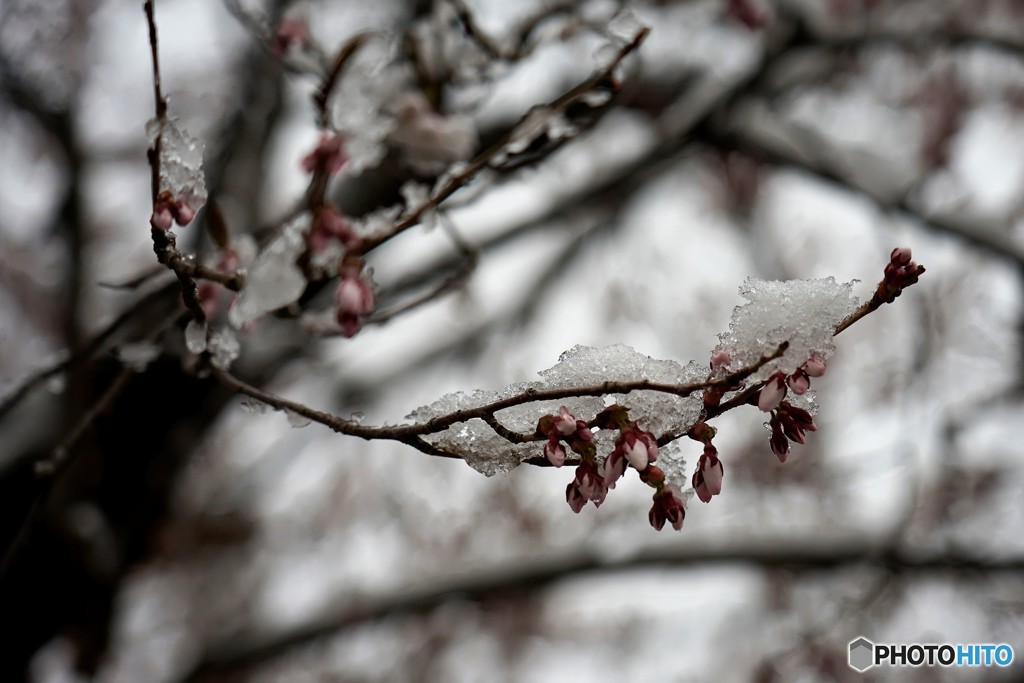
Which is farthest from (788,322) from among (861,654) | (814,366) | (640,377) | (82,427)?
(861,654)

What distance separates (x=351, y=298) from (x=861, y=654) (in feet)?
8.08

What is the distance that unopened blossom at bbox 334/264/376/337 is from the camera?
2.75 ft

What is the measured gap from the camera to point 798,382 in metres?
0.77

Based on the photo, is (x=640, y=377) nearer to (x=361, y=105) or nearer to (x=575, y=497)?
(x=575, y=497)

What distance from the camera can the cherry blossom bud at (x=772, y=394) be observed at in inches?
29.8

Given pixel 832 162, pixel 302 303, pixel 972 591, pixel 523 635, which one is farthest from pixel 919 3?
pixel 523 635

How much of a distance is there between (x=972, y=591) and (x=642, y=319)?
315cm

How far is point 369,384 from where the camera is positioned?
350cm

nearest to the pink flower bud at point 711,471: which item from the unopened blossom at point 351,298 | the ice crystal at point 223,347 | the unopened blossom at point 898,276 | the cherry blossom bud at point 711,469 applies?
the cherry blossom bud at point 711,469

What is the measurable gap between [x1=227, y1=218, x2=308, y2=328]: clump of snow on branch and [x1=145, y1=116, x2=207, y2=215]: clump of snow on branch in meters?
0.11

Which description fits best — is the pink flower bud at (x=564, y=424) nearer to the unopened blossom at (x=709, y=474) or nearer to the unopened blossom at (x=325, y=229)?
the unopened blossom at (x=709, y=474)

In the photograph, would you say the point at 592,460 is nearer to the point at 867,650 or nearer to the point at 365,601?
the point at 365,601

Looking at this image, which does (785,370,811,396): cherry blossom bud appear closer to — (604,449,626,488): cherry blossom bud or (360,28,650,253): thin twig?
(604,449,626,488): cherry blossom bud

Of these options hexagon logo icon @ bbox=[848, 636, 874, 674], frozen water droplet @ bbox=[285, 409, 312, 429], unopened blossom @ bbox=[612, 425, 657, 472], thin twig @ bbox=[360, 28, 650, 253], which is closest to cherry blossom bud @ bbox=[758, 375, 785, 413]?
unopened blossom @ bbox=[612, 425, 657, 472]
